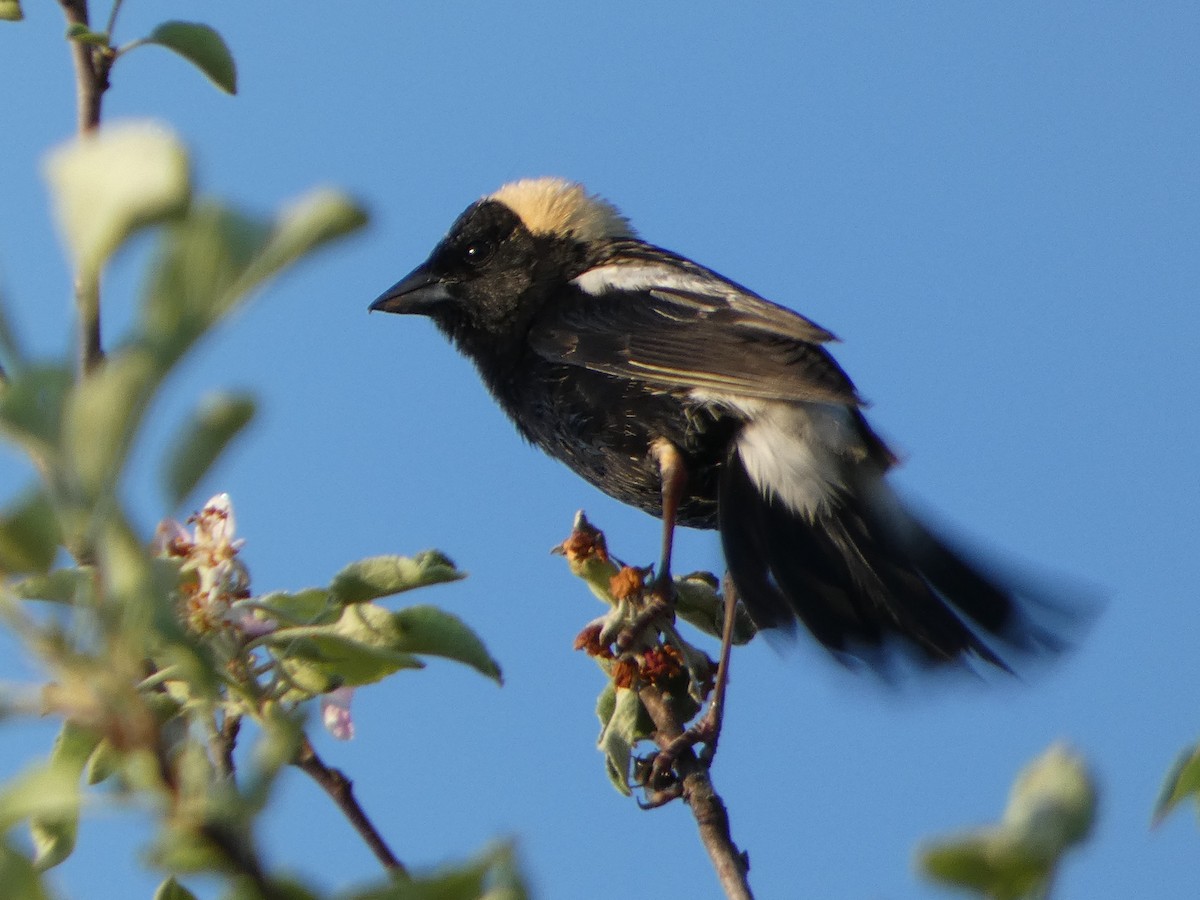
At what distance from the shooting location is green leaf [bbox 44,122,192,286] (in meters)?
0.50

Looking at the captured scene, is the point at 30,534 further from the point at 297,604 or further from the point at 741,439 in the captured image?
the point at 741,439

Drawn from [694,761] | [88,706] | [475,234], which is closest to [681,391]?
[475,234]

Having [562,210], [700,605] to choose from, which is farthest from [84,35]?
[562,210]

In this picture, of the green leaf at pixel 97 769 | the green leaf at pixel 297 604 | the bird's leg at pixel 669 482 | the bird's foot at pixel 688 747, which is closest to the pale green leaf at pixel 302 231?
the green leaf at pixel 297 604

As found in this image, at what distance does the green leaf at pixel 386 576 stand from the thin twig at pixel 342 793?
13 cm

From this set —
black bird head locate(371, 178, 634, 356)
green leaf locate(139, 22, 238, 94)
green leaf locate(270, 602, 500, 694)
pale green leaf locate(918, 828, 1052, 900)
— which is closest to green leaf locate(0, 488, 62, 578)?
pale green leaf locate(918, 828, 1052, 900)

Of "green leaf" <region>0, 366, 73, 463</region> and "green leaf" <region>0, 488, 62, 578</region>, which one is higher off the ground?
"green leaf" <region>0, 366, 73, 463</region>

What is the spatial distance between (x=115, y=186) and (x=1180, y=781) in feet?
2.02

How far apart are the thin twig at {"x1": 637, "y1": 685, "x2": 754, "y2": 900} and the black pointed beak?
275 cm

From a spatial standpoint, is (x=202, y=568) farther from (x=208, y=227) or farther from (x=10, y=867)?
(x=208, y=227)

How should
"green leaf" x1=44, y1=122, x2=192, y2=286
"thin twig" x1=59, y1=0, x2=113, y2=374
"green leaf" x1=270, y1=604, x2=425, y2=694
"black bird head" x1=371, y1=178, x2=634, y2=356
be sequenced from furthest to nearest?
"black bird head" x1=371, y1=178, x2=634, y2=356 < "thin twig" x1=59, y1=0, x2=113, y2=374 < "green leaf" x1=270, y1=604, x2=425, y2=694 < "green leaf" x1=44, y1=122, x2=192, y2=286

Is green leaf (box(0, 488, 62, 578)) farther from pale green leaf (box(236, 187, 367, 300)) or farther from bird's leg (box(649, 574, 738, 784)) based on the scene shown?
bird's leg (box(649, 574, 738, 784))

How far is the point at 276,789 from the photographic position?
2.10 feet

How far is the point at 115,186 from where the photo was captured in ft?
1.63
